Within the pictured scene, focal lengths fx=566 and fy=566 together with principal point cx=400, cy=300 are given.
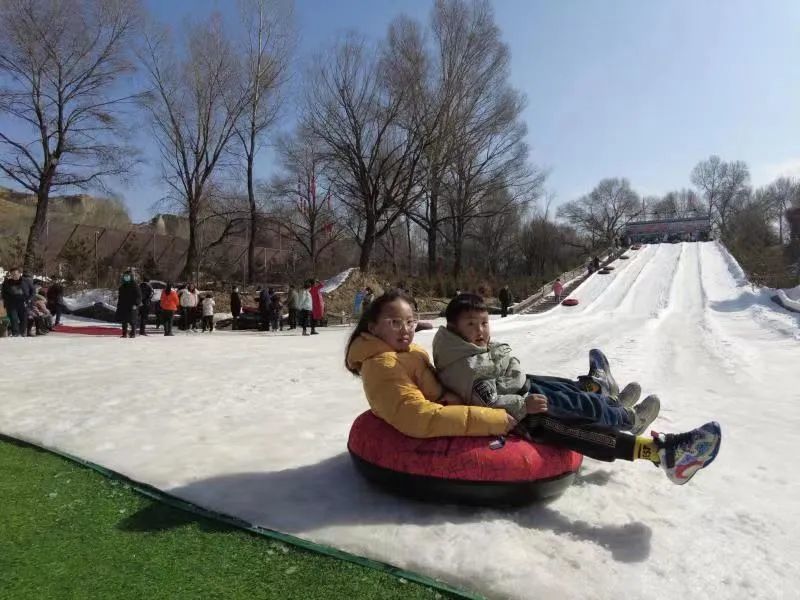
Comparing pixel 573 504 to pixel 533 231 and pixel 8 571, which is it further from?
pixel 533 231

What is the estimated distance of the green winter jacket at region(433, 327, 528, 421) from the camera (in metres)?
3.29

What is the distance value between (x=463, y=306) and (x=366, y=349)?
0.64 meters

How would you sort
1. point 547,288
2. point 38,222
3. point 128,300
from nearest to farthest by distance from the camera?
point 128,300 → point 38,222 → point 547,288

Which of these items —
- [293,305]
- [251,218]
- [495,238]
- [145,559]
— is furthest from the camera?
[495,238]

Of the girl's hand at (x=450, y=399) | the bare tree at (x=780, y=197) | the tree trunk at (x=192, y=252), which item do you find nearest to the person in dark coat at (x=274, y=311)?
the tree trunk at (x=192, y=252)

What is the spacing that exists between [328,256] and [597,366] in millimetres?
37407

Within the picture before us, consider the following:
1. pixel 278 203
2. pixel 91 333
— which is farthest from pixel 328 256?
pixel 91 333

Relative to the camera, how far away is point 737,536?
114 inches

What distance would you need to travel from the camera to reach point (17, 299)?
41.8ft

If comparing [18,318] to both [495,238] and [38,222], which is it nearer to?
[38,222]

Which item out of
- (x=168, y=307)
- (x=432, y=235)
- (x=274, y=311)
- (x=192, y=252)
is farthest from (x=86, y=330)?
(x=432, y=235)

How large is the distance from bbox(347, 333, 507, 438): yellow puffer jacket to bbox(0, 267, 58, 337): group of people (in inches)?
474

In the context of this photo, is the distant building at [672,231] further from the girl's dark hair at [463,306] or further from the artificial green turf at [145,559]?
the artificial green turf at [145,559]

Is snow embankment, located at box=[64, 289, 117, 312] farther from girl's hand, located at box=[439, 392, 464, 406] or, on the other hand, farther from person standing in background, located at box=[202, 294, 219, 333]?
girl's hand, located at box=[439, 392, 464, 406]
